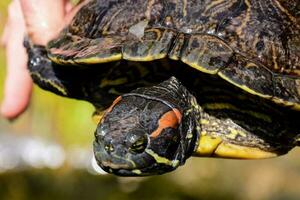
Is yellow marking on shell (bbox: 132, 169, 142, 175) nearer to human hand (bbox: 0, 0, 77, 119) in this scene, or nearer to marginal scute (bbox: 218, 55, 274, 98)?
marginal scute (bbox: 218, 55, 274, 98)

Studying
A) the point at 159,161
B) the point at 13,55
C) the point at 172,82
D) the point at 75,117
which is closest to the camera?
the point at 159,161

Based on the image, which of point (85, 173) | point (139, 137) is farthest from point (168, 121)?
point (85, 173)

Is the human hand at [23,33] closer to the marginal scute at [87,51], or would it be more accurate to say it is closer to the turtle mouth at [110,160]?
the marginal scute at [87,51]

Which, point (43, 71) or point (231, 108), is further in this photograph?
point (43, 71)

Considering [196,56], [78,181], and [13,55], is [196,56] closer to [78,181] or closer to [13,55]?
[13,55]

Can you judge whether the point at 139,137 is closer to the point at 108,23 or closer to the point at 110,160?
the point at 110,160

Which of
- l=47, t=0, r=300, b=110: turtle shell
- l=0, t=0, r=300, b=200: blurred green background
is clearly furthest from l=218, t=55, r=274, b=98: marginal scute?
l=0, t=0, r=300, b=200: blurred green background

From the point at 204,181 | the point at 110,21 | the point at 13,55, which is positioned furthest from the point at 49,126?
the point at 110,21
